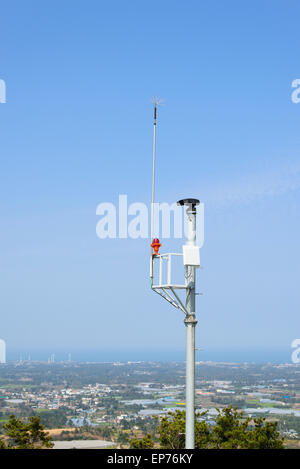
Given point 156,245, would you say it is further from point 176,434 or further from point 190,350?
point 176,434

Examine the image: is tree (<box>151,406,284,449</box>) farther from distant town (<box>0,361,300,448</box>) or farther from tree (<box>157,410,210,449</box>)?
distant town (<box>0,361,300,448</box>)

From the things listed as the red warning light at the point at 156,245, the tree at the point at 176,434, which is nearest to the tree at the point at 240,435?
the tree at the point at 176,434

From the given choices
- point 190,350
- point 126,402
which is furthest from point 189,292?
point 126,402

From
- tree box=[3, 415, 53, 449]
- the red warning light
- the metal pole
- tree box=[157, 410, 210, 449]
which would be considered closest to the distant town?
tree box=[3, 415, 53, 449]

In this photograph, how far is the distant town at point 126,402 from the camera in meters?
46.7

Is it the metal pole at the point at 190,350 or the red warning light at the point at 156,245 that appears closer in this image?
the metal pole at the point at 190,350

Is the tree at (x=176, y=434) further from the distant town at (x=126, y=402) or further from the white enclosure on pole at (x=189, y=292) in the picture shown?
the distant town at (x=126, y=402)

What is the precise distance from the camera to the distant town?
46688mm

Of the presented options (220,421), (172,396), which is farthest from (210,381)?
(220,421)

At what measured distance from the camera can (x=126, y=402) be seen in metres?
74.2

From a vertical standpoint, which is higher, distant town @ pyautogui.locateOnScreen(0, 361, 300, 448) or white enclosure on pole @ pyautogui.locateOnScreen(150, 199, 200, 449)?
white enclosure on pole @ pyautogui.locateOnScreen(150, 199, 200, 449)

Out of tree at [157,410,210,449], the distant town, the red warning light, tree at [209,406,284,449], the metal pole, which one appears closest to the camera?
the metal pole
